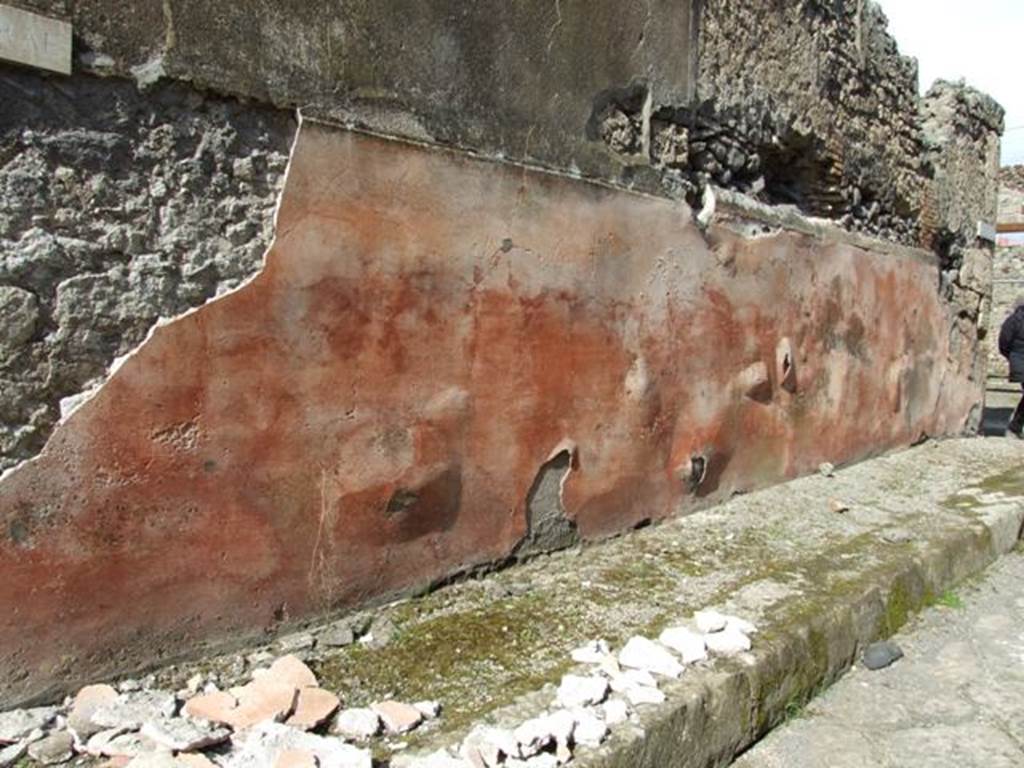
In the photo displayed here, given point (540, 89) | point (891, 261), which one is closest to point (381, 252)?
point (540, 89)

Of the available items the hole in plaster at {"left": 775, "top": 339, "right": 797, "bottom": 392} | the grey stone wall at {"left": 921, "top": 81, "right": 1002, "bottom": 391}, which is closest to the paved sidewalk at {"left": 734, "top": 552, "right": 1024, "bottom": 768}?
the hole in plaster at {"left": 775, "top": 339, "right": 797, "bottom": 392}

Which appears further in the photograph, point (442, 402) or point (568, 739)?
point (442, 402)

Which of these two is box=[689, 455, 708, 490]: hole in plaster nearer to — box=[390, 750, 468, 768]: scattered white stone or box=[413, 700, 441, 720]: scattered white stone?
box=[413, 700, 441, 720]: scattered white stone

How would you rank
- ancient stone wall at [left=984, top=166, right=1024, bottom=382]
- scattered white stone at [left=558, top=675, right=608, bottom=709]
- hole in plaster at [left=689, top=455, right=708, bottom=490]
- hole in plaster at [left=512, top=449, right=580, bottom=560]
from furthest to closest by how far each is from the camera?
1. ancient stone wall at [left=984, top=166, right=1024, bottom=382]
2. hole in plaster at [left=689, top=455, right=708, bottom=490]
3. hole in plaster at [left=512, top=449, right=580, bottom=560]
4. scattered white stone at [left=558, top=675, right=608, bottom=709]

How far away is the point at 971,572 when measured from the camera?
331 centimetres

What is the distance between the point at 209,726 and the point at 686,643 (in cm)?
110

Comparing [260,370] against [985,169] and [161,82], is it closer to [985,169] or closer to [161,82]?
[161,82]

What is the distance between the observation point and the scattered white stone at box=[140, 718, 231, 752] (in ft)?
5.08

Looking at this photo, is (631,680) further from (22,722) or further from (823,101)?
(823,101)

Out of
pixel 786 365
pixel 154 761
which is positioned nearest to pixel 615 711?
pixel 154 761

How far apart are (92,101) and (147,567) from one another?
0.96 m

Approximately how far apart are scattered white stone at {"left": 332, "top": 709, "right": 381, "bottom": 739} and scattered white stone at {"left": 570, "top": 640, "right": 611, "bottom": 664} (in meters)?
0.53

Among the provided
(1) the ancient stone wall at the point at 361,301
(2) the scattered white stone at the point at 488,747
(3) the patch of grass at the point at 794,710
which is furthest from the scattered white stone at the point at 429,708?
(3) the patch of grass at the point at 794,710

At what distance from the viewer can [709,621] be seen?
2215 millimetres
